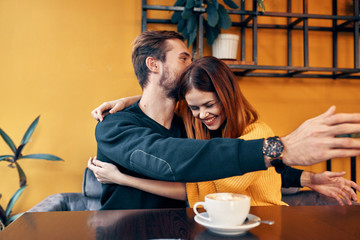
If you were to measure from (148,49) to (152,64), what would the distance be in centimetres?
9

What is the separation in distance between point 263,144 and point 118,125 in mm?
572

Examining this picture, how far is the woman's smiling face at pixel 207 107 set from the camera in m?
1.36

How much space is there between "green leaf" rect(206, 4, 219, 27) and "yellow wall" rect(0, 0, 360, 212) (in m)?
0.50

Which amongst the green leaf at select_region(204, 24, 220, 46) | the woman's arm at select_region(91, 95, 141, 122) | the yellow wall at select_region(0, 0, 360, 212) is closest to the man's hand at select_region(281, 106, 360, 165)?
the woman's arm at select_region(91, 95, 141, 122)

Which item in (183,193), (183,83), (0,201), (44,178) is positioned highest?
(183,83)

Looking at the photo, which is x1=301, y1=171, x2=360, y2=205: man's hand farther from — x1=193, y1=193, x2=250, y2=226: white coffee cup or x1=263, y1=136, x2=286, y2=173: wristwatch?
x1=193, y1=193, x2=250, y2=226: white coffee cup

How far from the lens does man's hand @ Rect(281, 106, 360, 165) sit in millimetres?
678

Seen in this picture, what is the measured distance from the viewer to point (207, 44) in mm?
2562

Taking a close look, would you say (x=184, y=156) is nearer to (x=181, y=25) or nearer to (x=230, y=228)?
(x=230, y=228)

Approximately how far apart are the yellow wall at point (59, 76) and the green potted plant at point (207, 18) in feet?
0.94

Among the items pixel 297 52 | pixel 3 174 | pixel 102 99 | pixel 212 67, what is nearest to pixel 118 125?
pixel 212 67

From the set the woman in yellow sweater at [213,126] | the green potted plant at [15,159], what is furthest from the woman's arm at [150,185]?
the green potted plant at [15,159]

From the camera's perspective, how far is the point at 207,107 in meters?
1.38

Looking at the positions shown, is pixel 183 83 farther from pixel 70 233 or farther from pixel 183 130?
pixel 70 233
